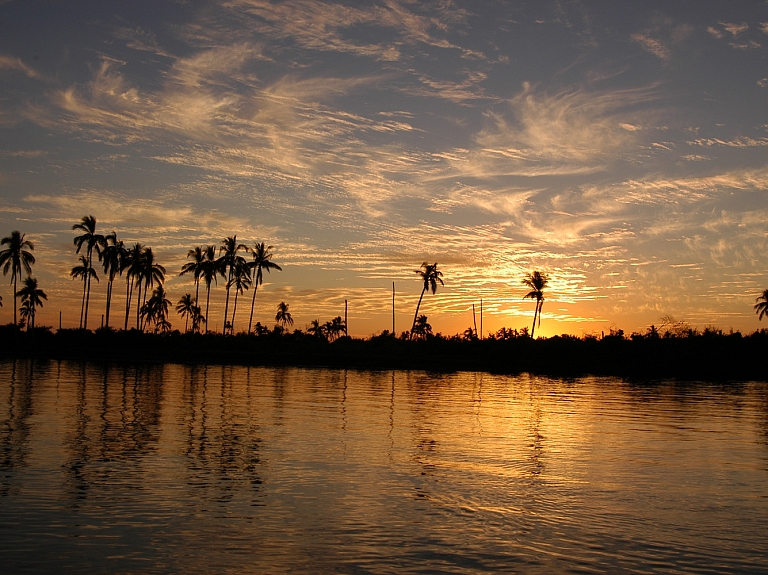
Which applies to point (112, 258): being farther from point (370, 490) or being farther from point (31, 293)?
point (370, 490)

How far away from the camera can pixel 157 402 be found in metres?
23.7

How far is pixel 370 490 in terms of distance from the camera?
11.2m

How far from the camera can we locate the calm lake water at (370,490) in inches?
313

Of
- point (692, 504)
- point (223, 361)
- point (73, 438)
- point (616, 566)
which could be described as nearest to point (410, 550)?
point (616, 566)

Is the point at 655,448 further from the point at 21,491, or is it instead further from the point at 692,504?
the point at 21,491

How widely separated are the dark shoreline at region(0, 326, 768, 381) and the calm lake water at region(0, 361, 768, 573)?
3615 centimetres

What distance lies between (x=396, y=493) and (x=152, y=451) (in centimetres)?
560

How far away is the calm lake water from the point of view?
7949 mm

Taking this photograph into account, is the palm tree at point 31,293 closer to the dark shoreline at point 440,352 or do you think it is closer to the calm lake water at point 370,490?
the dark shoreline at point 440,352

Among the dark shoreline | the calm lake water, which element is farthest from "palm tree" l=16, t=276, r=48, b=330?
the calm lake water

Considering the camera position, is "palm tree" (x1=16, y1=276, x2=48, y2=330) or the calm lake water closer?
the calm lake water

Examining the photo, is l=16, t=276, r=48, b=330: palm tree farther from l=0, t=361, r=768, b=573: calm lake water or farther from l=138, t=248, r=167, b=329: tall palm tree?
l=0, t=361, r=768, b=573: calm lake water

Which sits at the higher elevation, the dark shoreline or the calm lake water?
the dark shoreline

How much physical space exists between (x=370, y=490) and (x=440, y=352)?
203 feet
